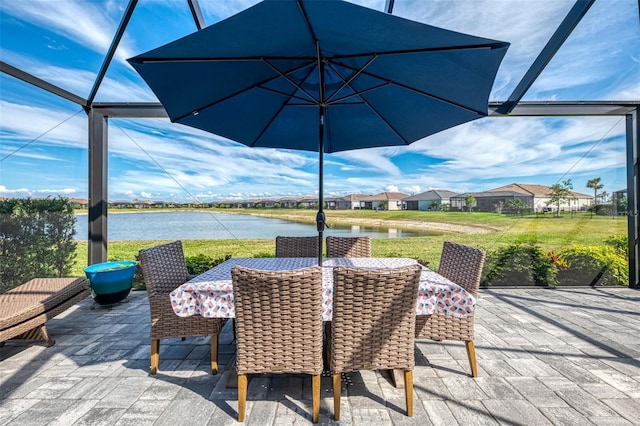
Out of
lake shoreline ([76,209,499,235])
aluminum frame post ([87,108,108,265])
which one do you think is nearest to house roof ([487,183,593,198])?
lake shoreline ([76,209,499,235])

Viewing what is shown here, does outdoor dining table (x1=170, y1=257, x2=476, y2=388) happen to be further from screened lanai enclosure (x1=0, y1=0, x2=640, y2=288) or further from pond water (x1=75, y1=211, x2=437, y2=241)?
pond water (x1=75, y1=211, x2=437, y2=241)

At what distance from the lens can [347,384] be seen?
2129 mm

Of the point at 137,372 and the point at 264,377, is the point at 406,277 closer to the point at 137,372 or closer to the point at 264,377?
the point at 264,377

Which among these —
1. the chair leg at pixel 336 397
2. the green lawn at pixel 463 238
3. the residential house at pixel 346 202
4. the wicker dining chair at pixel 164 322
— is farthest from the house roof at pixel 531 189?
the wicker dining chair at pixel 164 322

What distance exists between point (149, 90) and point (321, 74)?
2.42 meters

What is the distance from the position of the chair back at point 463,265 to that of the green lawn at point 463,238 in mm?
2212

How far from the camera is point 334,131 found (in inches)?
131

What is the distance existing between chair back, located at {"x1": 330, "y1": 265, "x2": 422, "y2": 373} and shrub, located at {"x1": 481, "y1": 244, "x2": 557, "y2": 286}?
3922mm

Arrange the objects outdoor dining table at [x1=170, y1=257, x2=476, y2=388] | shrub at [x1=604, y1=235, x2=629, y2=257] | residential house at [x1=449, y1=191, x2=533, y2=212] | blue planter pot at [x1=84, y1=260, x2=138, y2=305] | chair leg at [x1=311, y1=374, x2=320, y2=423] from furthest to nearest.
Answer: residential house at [x1=449, y1=191, x2=533, y2=212] → shrub at [x1=604, y1=235, x2=629, y2=257] → blue planter pot at [x1=84, y1=260, x2=138, y2=305] → outdoor dining table at [x1=170, y1=257, x2=476, y2=388] → chair leg at [x1=311, y1=374, x2=320, y2=423]

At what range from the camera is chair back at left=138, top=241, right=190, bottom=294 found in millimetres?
2217

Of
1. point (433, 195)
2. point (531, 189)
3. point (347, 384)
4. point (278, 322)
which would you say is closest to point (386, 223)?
point (433, 195)

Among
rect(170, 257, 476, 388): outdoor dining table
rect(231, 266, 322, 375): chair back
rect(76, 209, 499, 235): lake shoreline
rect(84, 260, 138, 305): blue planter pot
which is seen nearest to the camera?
rect(231, 266, 322, 375): chair back

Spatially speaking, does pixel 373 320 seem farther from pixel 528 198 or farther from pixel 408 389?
pixel 528 198

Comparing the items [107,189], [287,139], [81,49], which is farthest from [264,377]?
[81,49]
